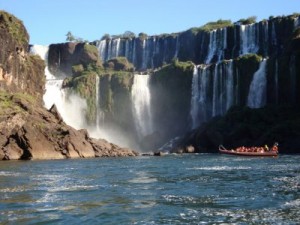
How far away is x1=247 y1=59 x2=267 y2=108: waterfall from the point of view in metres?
83.2

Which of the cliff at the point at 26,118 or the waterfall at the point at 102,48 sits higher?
the waterfall at the point at 102,48

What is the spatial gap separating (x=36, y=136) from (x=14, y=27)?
81.7ft

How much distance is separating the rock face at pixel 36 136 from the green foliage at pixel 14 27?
12.4 meters

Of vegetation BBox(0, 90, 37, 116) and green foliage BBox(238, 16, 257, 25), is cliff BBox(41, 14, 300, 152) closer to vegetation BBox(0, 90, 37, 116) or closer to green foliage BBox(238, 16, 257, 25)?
green foliage BBox(238, 16, 257, 25)

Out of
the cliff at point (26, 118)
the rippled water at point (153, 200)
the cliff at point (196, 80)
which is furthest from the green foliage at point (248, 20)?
the rippled water at point (153, 200)

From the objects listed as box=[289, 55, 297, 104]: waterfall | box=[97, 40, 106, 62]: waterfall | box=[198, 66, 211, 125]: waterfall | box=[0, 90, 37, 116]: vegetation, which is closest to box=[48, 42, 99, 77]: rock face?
box=[97, 40, 106, 62]: waterfall

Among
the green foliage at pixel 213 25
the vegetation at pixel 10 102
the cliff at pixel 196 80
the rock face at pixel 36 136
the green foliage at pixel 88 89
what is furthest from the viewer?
the green foliage at pixel 213 25

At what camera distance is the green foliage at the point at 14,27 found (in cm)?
7546

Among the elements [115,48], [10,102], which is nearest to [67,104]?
[115,48]

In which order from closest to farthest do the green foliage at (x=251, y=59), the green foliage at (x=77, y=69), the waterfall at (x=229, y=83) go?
the green foliage at (x=251, y=59) < the waterfall at (x=229, y=83) < the green foliage at (x=77, y=69)

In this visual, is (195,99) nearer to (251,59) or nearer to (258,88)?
(258,88)

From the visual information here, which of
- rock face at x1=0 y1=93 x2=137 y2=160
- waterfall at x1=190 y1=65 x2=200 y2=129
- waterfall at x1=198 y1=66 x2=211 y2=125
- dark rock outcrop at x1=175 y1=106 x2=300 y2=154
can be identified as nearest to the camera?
rock face at x1=0 y1=93 x2=137 y2=160

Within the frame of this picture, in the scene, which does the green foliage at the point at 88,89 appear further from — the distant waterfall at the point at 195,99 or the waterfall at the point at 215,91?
the waterfall at the point at 215,91

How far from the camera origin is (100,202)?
21.7 metres
